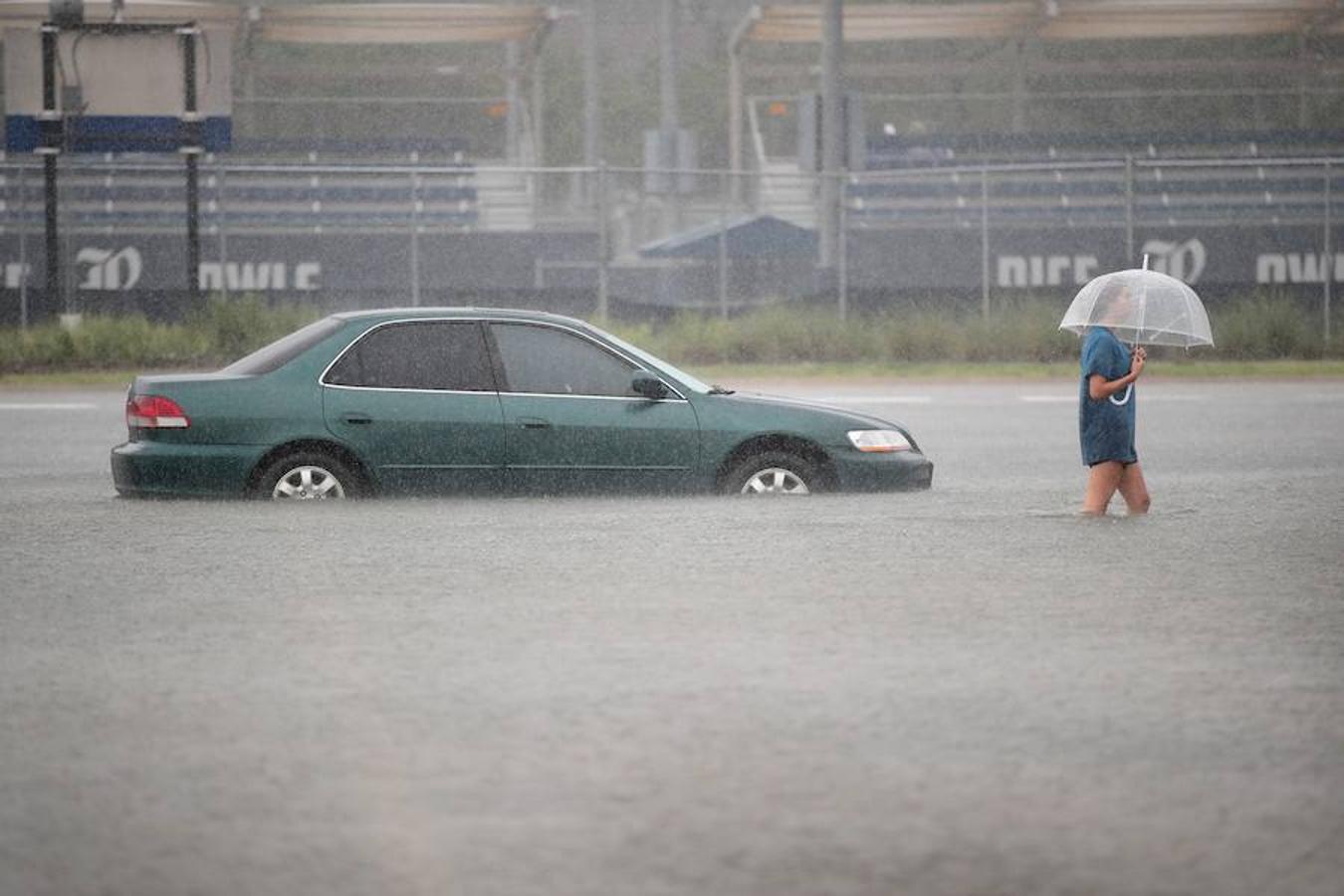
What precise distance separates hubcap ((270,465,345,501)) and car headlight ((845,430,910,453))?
9.17ft

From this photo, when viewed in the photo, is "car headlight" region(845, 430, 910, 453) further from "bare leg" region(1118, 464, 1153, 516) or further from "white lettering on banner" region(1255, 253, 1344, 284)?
"white lettering on banner" region(1255, 253, 1344, 284)

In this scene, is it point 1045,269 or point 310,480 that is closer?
point 310,480

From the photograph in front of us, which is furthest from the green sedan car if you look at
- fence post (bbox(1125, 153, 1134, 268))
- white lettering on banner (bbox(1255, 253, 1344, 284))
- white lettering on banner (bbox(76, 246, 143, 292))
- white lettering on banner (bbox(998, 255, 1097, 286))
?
white lettering on banner (bbox(1255, 253, 1344, 284))

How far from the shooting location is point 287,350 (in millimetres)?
13641

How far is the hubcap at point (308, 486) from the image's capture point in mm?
13328

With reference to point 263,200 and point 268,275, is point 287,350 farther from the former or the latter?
point 263,200

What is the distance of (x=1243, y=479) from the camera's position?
15422 mm

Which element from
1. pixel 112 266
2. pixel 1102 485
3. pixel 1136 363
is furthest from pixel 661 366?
pixel 112 266

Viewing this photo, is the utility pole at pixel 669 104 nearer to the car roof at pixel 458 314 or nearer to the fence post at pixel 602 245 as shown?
the fence post at pixel 602 245

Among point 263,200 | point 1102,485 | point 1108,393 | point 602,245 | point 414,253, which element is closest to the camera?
point 1108,393

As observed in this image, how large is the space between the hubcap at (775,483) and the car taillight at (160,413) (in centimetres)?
303

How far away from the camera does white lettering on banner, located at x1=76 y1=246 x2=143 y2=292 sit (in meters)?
33.9

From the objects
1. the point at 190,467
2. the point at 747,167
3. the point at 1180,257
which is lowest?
the point at 190,467

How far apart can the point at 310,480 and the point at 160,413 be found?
0.86m
